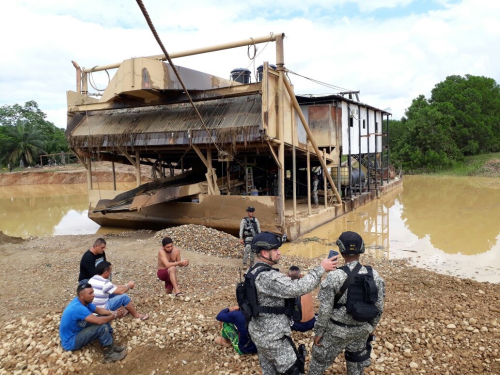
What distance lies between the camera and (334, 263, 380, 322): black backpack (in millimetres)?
2891

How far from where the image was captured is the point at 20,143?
42.0 meters

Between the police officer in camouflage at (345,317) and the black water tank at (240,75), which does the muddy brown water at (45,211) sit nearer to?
the black water tank at (240,75)

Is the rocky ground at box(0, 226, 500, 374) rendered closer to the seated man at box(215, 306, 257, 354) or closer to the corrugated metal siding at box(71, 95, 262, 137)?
the seated man at box(215, 306, 257, 354)

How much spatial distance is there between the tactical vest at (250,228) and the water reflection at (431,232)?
2.85 m

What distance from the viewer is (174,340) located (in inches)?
170

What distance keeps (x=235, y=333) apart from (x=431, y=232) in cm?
1102

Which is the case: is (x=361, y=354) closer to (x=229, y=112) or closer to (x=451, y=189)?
(x=229, y=112)

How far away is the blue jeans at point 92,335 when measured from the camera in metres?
3.98

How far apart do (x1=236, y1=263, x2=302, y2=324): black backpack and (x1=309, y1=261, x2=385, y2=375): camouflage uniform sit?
0.25 meters

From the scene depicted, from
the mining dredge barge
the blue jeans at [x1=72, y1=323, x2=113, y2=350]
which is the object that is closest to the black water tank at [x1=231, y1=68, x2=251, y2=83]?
the mining dredge barge

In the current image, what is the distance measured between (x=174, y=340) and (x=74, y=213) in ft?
62.9

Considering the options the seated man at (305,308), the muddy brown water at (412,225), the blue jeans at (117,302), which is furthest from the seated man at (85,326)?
the muddy brown water at (412,225)

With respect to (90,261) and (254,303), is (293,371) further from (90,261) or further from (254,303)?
(90,261)

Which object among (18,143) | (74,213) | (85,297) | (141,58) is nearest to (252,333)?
(85,297)
